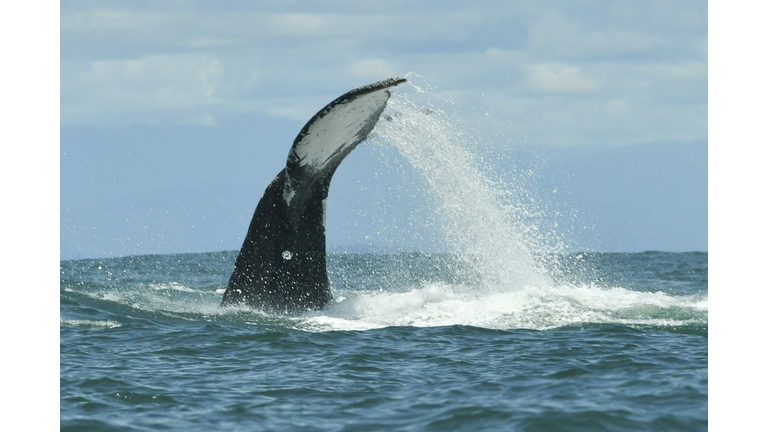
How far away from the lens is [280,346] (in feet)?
26.3

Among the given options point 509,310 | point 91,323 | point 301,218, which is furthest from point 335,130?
point 91,323

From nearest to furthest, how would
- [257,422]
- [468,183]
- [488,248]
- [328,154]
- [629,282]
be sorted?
[257,422]
[328,154]
[468,183]
[488,248]
[629,282]

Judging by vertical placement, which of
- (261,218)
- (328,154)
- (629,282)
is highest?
(328,154)

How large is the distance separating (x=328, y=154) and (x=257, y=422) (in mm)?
3222

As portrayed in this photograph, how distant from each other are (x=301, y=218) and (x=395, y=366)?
211 cm

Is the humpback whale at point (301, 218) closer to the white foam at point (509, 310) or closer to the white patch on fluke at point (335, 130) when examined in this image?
the white patch on fluke at point (335, 130)

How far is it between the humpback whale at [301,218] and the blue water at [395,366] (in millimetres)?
289

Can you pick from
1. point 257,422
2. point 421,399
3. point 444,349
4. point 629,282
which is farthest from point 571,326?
point 629,282

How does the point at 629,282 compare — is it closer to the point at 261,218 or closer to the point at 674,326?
the point at 674,326

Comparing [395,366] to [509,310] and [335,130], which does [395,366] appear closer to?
[335,130]

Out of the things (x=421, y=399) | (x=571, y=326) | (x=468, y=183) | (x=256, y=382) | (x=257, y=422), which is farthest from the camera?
(x=468, y=183)

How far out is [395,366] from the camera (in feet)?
23.8

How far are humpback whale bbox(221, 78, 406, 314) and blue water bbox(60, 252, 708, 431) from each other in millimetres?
289

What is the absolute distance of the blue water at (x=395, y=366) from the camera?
5668 mm
